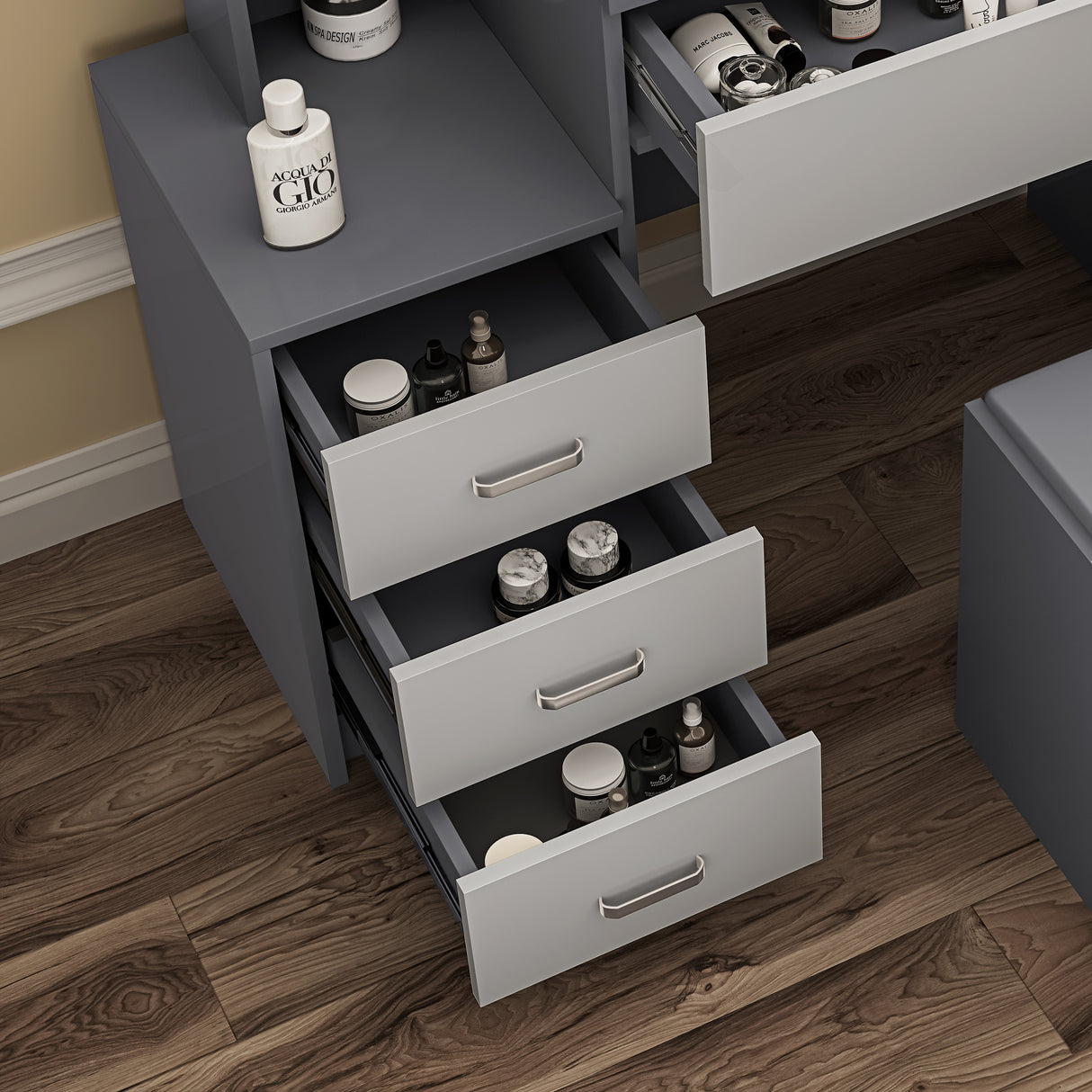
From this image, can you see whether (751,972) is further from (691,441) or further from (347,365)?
(347,365)

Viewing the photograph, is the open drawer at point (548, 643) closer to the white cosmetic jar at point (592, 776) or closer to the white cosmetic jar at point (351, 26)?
the white cosmetic jar at point (592, 776)

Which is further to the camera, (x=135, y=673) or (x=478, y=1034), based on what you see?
→ (x=135, y=673)

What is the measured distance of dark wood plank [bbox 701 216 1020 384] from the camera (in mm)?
2430

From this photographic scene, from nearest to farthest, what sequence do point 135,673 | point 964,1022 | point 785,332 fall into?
point 964,1022, point 135,673, point 785,332

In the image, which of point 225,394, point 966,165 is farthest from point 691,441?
point 225,394

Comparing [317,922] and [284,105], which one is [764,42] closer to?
[284,105]

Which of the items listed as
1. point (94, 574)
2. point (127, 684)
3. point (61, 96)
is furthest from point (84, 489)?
point (61, 96)

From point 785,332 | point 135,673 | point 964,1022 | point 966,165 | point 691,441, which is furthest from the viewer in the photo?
point 785,332

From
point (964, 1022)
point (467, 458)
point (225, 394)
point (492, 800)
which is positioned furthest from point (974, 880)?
point (225, 394)

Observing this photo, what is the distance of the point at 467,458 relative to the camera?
1575 millimetres

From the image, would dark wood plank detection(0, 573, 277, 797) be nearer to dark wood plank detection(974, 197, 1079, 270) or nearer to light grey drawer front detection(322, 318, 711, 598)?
light grey drawer front detection(322, 318, 711, 598)

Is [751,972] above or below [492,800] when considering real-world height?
below

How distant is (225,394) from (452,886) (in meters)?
0.52

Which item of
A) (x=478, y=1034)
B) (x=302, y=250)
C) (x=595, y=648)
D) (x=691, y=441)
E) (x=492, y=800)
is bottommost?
(x=478, y=1034)
